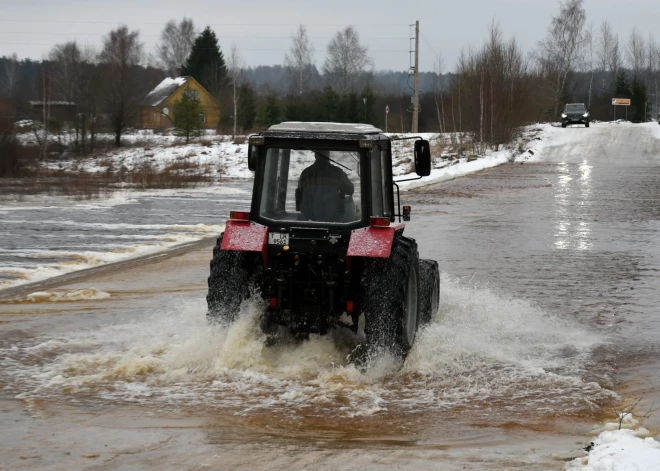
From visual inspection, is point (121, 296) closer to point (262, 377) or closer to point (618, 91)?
point (262, 377)

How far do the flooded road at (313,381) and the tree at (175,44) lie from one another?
108823 mm

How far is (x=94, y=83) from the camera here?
227 ft

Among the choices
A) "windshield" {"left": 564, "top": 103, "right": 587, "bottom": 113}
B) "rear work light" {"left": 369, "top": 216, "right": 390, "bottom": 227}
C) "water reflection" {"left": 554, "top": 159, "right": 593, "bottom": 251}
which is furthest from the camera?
"windshield" {"left": 564, "top": 103, "right": 587, "bottom": 113}

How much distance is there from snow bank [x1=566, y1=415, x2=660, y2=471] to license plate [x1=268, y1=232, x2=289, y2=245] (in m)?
2.97

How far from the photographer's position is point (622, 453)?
5.61m

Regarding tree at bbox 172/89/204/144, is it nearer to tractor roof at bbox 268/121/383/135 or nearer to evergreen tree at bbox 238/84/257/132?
evergreen tree at bbox 238/84/257/132

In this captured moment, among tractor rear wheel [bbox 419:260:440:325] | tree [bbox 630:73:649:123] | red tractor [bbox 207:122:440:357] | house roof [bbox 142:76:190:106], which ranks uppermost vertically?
house roof [bbox 142:76:190:106]

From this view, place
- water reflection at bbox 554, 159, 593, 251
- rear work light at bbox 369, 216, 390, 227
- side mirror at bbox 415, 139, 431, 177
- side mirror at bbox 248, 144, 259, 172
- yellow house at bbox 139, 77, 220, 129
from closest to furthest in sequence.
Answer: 1. rear work light at bbox 369, 216, 390, 227
2. side mirror at bbox 415, 139, 431, 177
3. side mirror at bbox 248, 144, 259, 172
4. water reflection at bbox 554, 159, 593, 251
5. yellow house at bbox 139, 77, 220, 129

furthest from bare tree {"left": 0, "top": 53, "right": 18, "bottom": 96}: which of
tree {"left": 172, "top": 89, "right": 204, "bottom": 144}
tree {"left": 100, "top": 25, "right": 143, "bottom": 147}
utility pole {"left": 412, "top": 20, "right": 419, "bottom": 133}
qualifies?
utility pole {"left": 412, "top": 20, "right": 419, "bottom": 133}

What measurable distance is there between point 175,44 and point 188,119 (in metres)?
61.6

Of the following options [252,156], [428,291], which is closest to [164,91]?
[428,291]

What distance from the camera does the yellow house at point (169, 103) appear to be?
84188 mm

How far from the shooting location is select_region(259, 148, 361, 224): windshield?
8.03 m

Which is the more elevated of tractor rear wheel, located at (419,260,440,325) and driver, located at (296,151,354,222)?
driver, located at (296,151,354,222)
